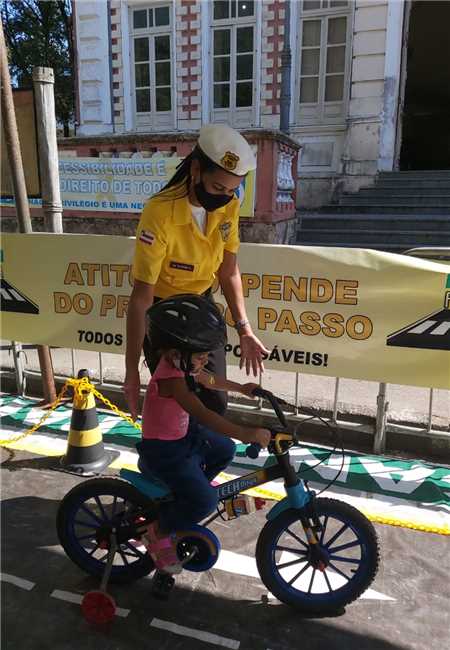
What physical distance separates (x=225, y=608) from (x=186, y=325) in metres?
1.52

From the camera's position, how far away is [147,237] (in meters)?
2.63

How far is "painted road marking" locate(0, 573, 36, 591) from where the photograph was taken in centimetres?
290

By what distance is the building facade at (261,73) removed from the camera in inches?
506

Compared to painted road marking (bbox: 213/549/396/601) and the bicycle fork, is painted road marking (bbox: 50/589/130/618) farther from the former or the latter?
the bicycle fork

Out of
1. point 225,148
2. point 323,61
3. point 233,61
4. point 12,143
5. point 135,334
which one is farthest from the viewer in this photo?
point 233,61

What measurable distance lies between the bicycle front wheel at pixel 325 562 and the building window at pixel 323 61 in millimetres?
12810

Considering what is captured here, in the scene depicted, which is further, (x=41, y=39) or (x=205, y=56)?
(x=41, y=39)

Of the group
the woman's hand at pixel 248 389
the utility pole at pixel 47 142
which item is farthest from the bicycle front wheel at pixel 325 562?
the utility pole at pixel 47 142

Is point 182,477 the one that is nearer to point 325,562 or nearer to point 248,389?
point 248,389

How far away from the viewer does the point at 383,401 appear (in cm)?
427

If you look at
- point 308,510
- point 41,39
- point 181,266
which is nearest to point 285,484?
point 308,510

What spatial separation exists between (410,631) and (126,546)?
4.89 feet

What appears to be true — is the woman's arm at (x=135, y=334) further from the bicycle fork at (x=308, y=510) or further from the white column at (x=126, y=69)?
the white column at (x=126, y=69)

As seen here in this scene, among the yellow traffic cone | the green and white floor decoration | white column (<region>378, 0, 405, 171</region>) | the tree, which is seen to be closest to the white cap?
the green and white floor decoration
